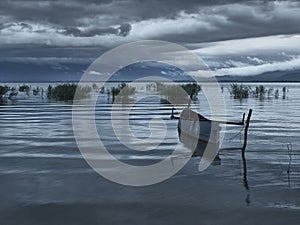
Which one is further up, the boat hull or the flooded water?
the boat hull

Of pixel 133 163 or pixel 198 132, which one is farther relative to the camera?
pixel 198 132

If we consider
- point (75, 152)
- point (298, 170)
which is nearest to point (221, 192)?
point (298, 170)

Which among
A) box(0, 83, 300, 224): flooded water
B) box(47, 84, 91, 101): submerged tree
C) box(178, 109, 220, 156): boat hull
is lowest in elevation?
box(0, 83, 300, 224): flooded water

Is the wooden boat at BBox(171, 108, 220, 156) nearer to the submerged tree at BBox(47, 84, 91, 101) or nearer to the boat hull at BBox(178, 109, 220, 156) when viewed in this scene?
the boat hull at BBox(178, 109, 220, 156)

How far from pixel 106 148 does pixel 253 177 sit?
8.82 m

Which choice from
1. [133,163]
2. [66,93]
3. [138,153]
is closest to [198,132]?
[138,153]

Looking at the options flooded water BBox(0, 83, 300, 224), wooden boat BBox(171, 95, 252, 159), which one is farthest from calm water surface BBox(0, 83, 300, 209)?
wooden boat BBox(171, 95, 252, 159)

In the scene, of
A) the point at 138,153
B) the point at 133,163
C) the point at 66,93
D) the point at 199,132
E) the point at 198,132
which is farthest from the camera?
the point at 66,93

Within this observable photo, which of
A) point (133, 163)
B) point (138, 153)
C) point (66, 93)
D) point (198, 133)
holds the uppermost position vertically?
point (66, 93)

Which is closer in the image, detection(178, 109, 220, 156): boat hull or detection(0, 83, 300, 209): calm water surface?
detection(0, 83, 300, 209): calm water surface

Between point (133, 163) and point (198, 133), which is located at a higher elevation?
point (198, 133)

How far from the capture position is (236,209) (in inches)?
487

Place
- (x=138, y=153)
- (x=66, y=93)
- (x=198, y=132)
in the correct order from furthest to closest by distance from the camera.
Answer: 1. (x=66, y=93)
2. (x=198, y=132)
3. (x=138, y=153)

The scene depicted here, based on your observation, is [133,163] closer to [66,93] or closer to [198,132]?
[198,132]
